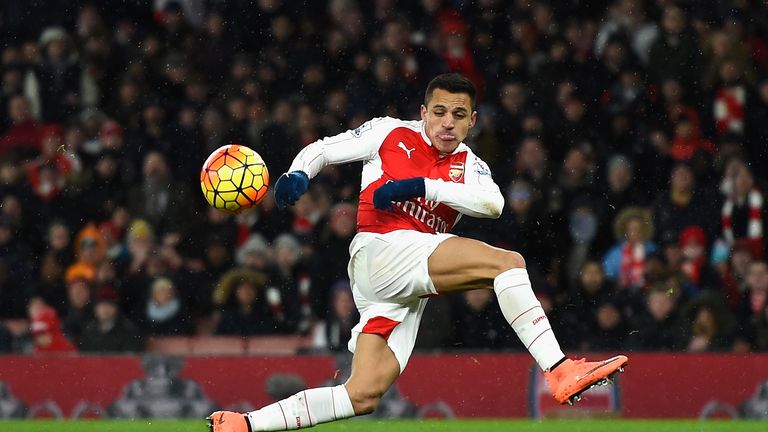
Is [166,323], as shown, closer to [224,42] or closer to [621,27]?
[224,42]

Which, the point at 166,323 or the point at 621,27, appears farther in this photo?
the point at 621,27

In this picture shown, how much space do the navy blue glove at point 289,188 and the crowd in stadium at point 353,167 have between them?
15.3ft

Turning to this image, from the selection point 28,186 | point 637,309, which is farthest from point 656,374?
point 28,186

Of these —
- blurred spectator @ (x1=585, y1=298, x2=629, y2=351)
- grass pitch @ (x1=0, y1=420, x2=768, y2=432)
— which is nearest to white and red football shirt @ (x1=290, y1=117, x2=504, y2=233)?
grass pitch @ (x1=0, y1=420, x2=768, y2=432)

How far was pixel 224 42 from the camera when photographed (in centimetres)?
1353

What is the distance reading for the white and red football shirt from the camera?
260 inches

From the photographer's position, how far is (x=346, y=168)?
12.2 m

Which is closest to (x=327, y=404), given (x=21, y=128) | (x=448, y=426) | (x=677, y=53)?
(x=448, y=426)

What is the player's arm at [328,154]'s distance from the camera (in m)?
6.27

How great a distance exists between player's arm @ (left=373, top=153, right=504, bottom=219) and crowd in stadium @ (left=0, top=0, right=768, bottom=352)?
444 cm

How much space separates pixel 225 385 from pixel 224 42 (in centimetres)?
407

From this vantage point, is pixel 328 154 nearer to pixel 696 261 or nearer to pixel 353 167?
pixel 696 261

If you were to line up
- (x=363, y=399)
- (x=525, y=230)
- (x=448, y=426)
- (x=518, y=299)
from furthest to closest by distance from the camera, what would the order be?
(x=525, y=230), (x=448, y=426), (x=363, y=399), (x=518, y=299)

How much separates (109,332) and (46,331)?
63 cm
